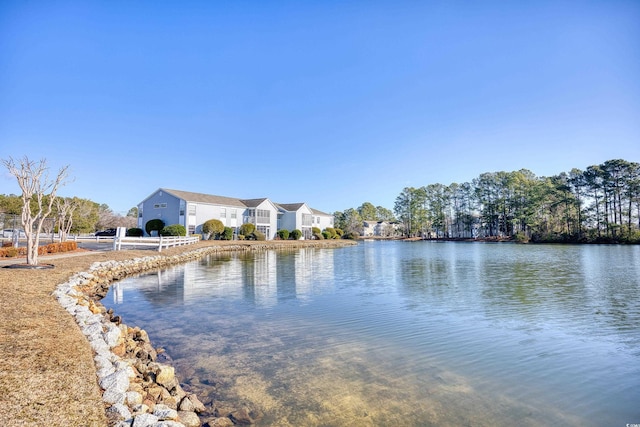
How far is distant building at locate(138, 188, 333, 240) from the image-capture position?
1561 inches

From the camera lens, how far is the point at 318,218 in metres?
60.6

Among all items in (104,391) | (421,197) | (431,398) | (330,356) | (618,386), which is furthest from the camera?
(421,197)

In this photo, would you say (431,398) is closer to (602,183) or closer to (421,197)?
(602,183)

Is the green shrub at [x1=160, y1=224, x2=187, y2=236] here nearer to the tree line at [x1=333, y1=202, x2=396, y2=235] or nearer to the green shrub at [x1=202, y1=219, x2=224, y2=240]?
the green shrub at [x1=202, y1=219, x2=224, y2=240]

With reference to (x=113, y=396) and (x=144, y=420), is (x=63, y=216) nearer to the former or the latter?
(x=113, y=396)

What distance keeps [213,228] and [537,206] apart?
53404mm

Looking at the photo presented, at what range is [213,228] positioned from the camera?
132 ft

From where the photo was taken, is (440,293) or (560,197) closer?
(440,293)

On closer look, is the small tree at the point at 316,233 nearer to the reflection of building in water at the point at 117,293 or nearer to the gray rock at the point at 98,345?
the reflection of building in water at the point at 117,293

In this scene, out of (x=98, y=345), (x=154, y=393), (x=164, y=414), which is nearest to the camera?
(x=164, y=414)

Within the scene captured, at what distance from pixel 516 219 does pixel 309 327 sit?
207 feet

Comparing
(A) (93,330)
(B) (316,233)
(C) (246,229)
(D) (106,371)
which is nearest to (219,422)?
(D) (106,371)

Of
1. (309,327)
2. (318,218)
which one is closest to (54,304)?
(309,327)

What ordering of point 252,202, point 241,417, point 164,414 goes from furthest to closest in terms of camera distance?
point 252,202
point 241,417
point 164,414
